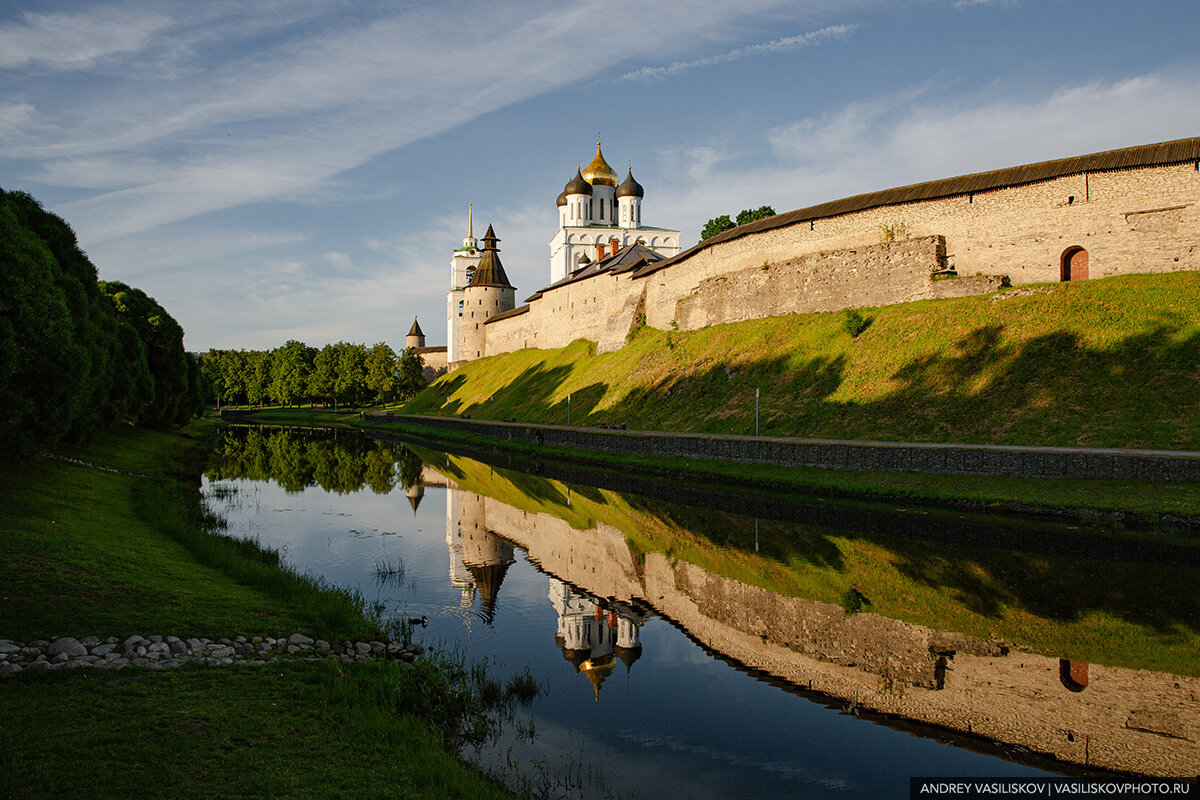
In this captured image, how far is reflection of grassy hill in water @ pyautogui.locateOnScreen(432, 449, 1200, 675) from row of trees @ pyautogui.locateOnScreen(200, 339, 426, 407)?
63.0m

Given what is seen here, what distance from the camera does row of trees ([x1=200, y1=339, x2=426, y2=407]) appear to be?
7600 cm

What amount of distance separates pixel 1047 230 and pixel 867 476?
43.6 feet

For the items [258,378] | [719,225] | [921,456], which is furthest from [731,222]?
[258,378]

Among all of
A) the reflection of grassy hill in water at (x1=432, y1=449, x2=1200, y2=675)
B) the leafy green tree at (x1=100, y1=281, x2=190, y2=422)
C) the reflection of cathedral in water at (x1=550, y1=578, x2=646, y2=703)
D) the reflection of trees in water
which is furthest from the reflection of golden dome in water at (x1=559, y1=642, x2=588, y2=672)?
the leafy green tree at (x1=100, y1=281, x2=190, y2=422)

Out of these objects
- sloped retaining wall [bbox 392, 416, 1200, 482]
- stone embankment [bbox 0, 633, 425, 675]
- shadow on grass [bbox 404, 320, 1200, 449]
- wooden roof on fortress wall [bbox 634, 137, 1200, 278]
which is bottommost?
stone embankment [bbox 0, 633, 425, 675]

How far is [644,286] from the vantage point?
4544 cm

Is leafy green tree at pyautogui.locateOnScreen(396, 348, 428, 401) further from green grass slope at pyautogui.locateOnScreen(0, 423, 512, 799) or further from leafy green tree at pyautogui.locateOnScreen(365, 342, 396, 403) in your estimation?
green grass slope at pyautogui.locateOnScreen(0, 423, 512, 799)

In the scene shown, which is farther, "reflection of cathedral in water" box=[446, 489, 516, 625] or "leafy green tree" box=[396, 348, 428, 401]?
"leafy green tree" box=[396, 348, 428, 401]

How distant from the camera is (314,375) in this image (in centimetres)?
8412

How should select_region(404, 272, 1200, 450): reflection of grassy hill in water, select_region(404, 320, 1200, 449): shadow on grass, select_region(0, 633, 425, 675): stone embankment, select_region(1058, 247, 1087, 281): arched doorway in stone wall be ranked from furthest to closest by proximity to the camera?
select_region(1058, 247, 1087, 281): arched doorway in stone wall
select_region(404, 272, 1200, 450): reflection of grassy hill in water
select_region(404, 320, 1200, 449): shadow on grass
select_region(0, 633, 425, 675): stone embankment

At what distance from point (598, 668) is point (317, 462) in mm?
27383

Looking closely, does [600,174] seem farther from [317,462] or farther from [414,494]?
[414,494]

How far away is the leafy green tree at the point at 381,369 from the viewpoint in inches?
2982

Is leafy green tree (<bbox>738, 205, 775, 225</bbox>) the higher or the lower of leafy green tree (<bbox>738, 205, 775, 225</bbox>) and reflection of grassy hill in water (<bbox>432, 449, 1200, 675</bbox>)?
the higher
